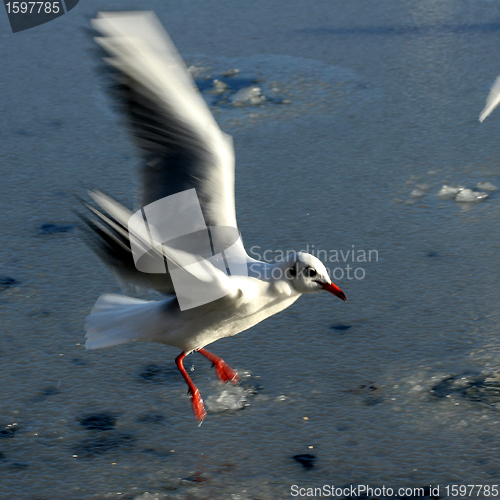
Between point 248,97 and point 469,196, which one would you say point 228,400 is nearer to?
point 469,196

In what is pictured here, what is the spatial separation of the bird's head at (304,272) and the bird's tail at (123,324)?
1.26 ft

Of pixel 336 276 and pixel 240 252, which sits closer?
pixel 240 252

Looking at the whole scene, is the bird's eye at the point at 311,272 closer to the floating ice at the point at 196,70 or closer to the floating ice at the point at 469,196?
the floating ice at the point at 469,196

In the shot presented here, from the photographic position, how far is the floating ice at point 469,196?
3.20m

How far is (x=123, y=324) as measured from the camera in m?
2.36

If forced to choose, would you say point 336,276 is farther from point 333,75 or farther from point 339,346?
point 333,75

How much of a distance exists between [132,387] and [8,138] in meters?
1.89

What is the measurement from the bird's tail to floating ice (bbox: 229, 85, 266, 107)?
1.75m

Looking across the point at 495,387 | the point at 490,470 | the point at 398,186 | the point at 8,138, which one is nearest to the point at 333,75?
the point at 398,186

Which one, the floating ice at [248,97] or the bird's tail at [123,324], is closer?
the bird's tail at [123,324]

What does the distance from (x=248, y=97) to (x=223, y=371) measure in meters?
1.98

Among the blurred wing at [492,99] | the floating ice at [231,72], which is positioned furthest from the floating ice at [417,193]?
the floating ice at [231,72]

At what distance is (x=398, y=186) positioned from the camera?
10.9ft

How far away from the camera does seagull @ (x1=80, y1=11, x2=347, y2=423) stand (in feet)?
7.17
